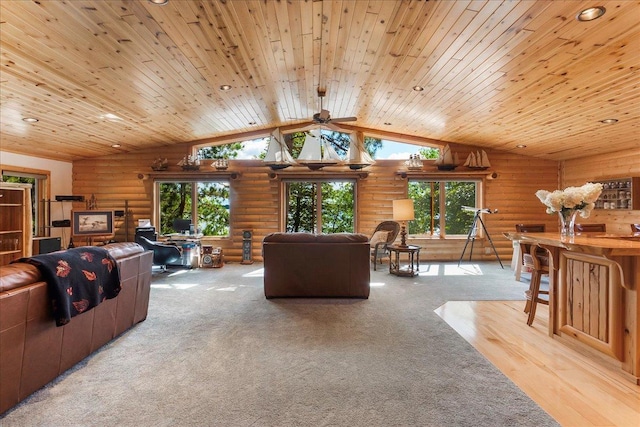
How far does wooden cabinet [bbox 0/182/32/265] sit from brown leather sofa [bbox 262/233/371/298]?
4336 millimetres

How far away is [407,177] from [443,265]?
211cm

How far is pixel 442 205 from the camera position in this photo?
7.69m

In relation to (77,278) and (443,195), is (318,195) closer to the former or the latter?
(443,195)

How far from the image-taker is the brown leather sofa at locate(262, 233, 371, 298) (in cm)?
407

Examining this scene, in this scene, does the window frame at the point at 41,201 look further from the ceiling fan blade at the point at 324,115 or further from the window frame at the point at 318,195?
the ceiling fan blade at the point at 324,115

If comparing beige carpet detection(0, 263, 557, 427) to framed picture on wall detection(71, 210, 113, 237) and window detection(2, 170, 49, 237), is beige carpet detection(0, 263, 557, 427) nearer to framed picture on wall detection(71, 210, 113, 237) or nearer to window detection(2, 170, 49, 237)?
framed picture on wall detection(71, 210, 113, 237)

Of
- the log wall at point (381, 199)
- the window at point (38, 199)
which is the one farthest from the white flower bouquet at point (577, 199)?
the window at point (38, 199)

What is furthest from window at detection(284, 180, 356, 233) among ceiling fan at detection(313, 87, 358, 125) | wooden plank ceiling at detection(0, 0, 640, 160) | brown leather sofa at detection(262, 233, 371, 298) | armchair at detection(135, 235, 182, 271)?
brown leather sofa at detection(262, 233, 371, 298)

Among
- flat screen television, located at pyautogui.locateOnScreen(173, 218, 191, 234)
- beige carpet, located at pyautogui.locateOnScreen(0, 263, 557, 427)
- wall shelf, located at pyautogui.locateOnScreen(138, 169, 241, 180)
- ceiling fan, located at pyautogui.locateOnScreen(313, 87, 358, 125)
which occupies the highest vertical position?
ceiling fan, located at pyautogui.locateOnScreen(313, 87, 358, 125)

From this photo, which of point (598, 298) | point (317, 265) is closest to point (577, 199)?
point (598, 298)

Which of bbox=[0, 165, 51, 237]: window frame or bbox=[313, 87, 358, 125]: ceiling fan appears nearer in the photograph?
bbox=[313, 87, 358, 125]: ceiling fan

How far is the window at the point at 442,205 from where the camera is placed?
7695 millimetres

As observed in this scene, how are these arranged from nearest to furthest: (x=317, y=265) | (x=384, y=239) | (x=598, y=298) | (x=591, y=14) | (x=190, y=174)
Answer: (x=598, y=298) < (x=591, y=14) < (x=317, y=265) < (x=384, y=239) < (x=190, y=174)

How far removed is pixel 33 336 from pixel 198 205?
19.2ft
